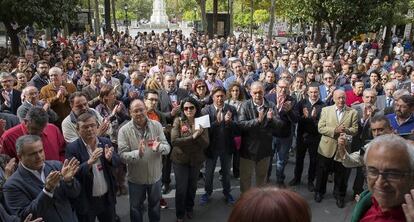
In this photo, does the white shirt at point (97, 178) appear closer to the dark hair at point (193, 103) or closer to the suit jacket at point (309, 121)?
the dark hair at point (193, 103)

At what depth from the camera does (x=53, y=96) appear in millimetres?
6531

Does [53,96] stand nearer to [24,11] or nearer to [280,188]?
[280,188]

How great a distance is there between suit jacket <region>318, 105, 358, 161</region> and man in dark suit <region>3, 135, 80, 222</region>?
12.7 ft

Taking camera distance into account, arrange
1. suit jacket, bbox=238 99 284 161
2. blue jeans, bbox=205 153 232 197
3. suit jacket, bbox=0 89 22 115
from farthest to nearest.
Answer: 1. suit jacket, bbox=0 89 22 115
2. blue jeans, bbox=205 153 232 197
3. suit jacket, bbox=238 99 284 161

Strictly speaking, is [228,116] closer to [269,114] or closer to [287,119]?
[269,114]

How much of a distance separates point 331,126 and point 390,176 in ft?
12.4

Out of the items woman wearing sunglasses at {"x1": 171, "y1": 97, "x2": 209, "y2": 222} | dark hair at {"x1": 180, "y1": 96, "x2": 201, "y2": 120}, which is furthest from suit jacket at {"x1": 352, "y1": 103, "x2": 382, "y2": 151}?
dark hair at {"x1": 180, "y1": 96, "x2": 201, "y2": 120}

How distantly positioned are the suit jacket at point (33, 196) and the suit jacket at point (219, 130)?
2.67 metres

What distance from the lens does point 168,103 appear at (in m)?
6.84

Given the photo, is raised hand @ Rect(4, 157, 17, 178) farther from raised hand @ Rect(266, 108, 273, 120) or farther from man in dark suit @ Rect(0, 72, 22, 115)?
raised hand @ Rect(266, 108, 273, 120)

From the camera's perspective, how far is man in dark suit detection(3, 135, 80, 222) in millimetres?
3328

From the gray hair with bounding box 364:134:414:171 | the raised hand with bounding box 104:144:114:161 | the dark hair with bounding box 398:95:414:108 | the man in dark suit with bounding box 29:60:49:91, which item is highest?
the gray hair with bounding box 364:134:414:171

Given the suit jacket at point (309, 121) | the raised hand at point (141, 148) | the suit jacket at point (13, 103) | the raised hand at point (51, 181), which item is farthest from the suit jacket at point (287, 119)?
the suit jacket at point (13, 103)

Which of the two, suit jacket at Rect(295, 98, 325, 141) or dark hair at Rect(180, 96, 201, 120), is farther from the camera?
suit jacket at Rect(295, 98, 325, 141)
